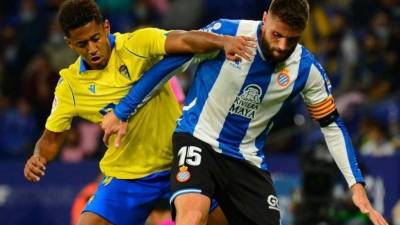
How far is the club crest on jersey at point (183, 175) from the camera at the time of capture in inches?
257

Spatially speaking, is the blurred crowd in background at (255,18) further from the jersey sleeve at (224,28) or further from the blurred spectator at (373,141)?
the jersey sleeve at (224,28)

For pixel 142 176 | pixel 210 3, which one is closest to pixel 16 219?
pixel 210 3

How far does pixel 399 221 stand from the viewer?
9648 millimetres

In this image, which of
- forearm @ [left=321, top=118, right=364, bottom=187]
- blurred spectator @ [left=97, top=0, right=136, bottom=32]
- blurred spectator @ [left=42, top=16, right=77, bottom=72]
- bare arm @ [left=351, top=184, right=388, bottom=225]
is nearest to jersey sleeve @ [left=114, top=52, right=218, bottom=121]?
forearm @ [left=321, top=118, right=364, bottom=187]

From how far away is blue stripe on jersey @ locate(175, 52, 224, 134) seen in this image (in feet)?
21.9

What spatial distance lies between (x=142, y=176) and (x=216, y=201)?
0.49 metres

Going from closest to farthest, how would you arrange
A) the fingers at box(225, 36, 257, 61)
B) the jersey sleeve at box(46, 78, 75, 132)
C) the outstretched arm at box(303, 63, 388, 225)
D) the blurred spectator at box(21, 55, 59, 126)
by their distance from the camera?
the fingers at box(225, 36, 257, 61) → the outstretched arm at box(303, 63, 388, 225) → the jersey sleeve at box(46, 78, 75, 132) → the blurred spectator at box(21, 55, 59, 126)

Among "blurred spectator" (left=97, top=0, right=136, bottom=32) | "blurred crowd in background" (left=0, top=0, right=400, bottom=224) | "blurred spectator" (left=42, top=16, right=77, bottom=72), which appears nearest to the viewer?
"blurred crowd in background" (left=0, top=0, right=400, bottom=224)

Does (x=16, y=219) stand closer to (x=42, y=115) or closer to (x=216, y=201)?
(x=42, y=115)

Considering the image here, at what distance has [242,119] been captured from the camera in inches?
263

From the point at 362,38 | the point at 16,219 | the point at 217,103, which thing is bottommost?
the point at 16,219

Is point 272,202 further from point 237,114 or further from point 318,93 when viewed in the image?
point 318,93

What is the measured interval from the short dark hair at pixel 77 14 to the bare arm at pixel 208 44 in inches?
18.7

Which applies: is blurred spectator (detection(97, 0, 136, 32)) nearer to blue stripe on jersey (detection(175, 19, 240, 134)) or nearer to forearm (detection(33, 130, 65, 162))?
forearm (detection(33, 130, 65, 162))
